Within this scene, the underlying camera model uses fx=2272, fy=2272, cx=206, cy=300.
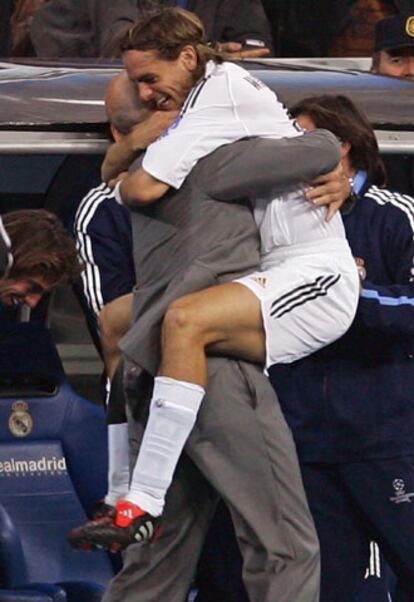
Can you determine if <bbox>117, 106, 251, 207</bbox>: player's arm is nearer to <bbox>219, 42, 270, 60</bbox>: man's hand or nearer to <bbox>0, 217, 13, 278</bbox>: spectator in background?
<bbox>0, 217, 13, 278</bbox>: spectator in background

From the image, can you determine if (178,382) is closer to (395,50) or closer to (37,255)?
(37,255)

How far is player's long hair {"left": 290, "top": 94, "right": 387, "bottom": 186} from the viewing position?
6.11 metres

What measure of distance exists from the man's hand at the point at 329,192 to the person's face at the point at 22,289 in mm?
928

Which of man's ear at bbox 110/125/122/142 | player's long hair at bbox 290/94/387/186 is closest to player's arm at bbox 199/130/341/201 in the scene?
player's long hair at bbox 290/94/387/186

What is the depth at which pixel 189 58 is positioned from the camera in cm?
587

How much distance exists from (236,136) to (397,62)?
2.71m

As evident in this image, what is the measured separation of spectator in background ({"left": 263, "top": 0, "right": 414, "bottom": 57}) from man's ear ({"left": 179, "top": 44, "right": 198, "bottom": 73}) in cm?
347

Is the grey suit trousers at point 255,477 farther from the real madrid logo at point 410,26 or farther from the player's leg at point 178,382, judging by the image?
the real madrid logo at point 410,26

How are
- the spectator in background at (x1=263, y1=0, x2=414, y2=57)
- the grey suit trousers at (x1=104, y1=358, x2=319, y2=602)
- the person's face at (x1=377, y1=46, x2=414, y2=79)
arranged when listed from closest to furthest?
the grey suit trousers at (x1=104, y1=358, x2=319, y2=602) < the person's face at (x1=377, y1=46, x2=414, y2=79) < the spectator in background at (x1=263, y1=0, x2=414, y2=57)

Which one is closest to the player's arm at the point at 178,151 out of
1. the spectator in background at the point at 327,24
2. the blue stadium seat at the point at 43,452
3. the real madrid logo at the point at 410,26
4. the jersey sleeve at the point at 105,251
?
the jersey sleeve at the point at 105,251

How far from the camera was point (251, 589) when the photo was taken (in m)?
5.75

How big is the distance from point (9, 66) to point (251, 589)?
214 centimetres

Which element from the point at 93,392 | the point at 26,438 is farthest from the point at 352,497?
the point at 93,392

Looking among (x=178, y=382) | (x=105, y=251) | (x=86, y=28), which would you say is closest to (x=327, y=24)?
(x=86, y=28)
